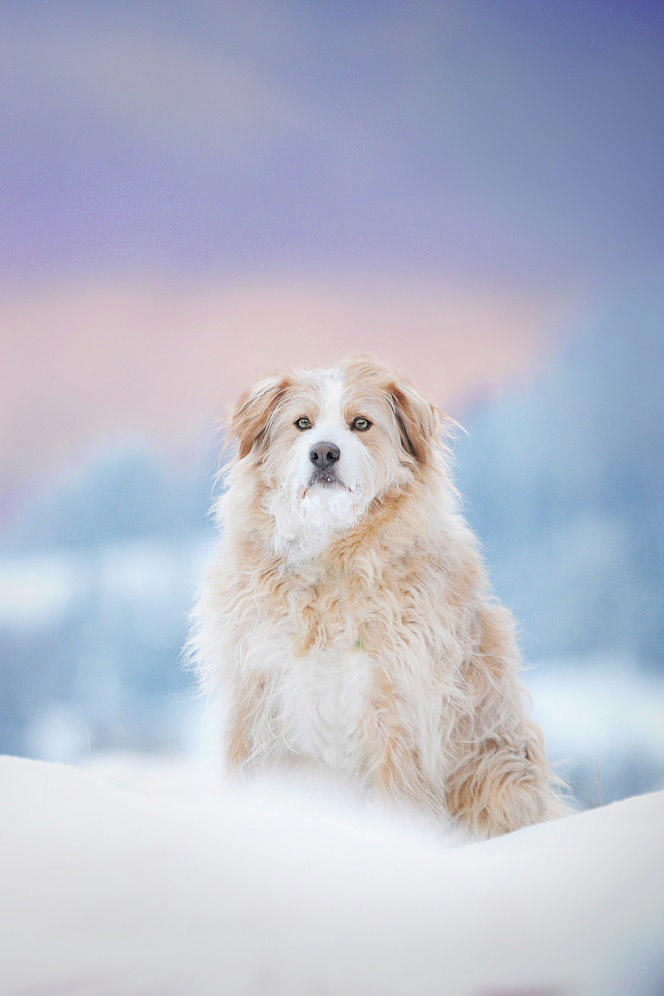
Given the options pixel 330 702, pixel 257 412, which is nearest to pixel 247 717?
pixel 330 702

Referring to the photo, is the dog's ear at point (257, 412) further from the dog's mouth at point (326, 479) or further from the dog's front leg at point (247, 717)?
the dog's front leg at point (247, 717)

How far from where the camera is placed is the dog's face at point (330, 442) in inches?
79.1

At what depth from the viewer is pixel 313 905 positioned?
64.4 inches

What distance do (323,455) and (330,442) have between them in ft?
0.11

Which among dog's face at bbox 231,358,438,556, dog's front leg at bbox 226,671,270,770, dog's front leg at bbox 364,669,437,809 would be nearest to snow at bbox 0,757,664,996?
dog's front leg at bbox 364,669,437,809

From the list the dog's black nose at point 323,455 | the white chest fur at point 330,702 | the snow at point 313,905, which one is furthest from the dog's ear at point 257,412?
the snow at point 313,905

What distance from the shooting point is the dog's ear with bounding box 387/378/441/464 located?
2.12 m

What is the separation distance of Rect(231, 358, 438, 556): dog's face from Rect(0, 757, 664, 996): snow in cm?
65

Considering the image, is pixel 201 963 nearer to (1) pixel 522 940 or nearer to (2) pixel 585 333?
(1) pixel 522 940

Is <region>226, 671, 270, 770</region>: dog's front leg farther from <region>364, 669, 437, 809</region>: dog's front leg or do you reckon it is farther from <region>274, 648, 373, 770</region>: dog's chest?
<region>364, 669, 437, 809</region>: dog's front leg

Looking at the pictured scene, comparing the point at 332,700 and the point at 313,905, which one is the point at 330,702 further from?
the point at 313,905

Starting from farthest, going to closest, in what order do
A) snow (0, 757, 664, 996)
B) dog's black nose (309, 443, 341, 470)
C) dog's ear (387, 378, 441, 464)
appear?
dog's ear (387, 378, 441, 464) < dog's black nose (309, 443, 341, 470) < snow (0, 757, 664, 996)

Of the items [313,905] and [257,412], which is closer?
[313,905]

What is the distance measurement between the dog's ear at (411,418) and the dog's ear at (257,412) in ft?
0.81
